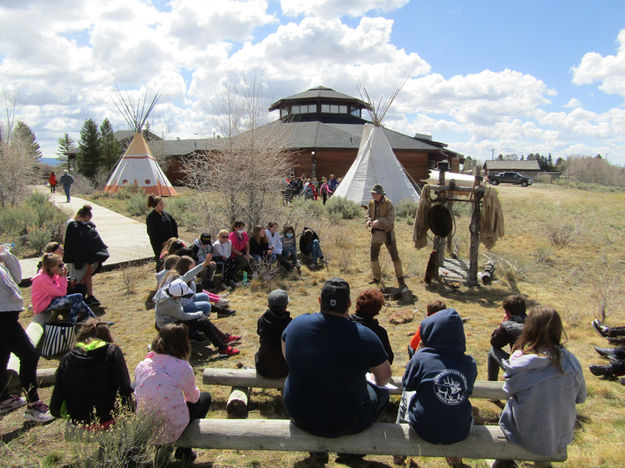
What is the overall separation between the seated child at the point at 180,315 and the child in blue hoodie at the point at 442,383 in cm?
265

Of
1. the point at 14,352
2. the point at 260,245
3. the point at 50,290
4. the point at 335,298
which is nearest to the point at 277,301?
the point at 335,298

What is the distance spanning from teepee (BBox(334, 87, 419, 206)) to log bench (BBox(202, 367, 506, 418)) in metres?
14.7

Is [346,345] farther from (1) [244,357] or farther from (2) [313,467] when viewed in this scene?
(1) [244,357]

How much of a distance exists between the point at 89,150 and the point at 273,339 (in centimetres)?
4149

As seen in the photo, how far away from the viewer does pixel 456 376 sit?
2.68 m

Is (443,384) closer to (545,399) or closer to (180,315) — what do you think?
(545,399)

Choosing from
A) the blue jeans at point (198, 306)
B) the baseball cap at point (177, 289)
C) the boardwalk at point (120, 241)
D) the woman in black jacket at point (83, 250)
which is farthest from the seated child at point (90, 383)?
the boardwalk at point (120, 241)

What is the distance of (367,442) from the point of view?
109 inches

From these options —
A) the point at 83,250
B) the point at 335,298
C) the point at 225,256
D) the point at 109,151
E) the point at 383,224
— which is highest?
the point at 109,151

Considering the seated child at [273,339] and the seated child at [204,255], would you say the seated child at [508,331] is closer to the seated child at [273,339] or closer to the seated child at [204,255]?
the seated child at [273,339]

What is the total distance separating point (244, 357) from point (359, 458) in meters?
2.06

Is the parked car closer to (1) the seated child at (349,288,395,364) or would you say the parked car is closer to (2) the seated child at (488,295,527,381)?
(2) the seated child at (488,295,527,381)

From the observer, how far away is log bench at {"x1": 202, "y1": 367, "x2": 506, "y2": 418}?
355 centimetres

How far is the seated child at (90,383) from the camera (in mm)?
2836
